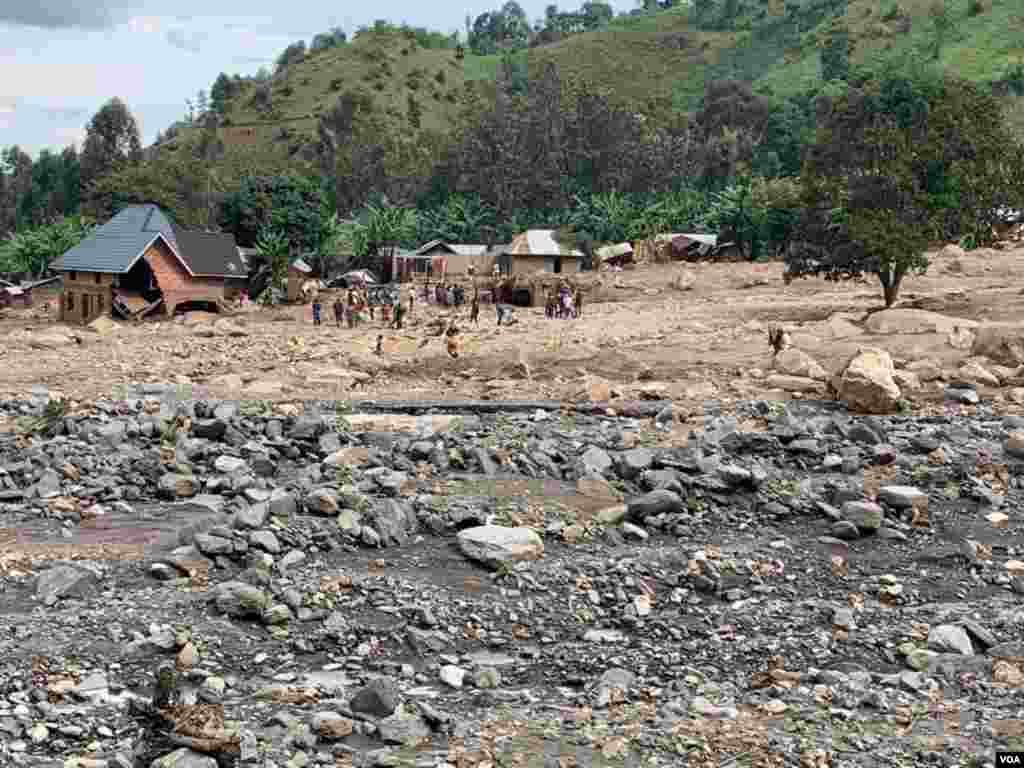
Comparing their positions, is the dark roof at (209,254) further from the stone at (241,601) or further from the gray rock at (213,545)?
the stone at (241,601)

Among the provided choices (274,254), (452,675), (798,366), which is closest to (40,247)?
(274,254)

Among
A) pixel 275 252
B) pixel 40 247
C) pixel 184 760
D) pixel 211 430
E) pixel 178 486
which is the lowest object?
pixel 184 760

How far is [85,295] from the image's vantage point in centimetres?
4091

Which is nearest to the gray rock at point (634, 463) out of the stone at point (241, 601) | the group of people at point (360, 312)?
the stone at point (241, 601)

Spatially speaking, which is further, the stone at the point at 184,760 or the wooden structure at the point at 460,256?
the wooden structure at the point at 460,256

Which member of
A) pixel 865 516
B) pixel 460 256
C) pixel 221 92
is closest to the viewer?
pixel 865 516

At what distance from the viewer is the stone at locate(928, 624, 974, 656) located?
10.5 metres

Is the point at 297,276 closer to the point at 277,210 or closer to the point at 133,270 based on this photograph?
the point at 277,210

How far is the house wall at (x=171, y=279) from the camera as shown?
41.2m

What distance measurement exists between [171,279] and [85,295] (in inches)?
113

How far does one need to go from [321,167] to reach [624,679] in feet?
249

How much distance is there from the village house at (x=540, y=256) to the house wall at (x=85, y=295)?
18.2 meters

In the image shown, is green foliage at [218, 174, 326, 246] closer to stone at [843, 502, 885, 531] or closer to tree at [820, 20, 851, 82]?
stone at [843, 502, 885, 531]

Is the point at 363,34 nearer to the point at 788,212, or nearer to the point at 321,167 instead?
the point at 321,167
